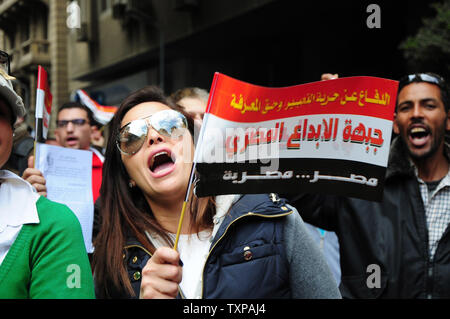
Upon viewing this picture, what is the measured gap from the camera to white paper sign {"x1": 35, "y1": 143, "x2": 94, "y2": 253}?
9.86 feet

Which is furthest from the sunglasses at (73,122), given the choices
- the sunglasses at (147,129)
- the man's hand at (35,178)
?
the sunglasses at (147,129)

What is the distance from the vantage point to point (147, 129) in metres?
2.14

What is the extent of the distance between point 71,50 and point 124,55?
15.8 feet

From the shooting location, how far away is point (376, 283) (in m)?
2.71

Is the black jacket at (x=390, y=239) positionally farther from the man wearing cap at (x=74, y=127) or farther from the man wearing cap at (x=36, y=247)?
the man wearing cap at (x=74, y=127)

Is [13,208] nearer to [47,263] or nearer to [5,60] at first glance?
[47,263]

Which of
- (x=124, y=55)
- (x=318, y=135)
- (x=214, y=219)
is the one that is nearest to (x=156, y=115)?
(x=214, y=219)

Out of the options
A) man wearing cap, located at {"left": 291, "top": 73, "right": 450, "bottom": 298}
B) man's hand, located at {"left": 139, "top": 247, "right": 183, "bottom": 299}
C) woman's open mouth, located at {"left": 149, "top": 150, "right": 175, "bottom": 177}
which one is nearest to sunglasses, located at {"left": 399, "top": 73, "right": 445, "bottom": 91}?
man wearing cap, located at {"left": 291, "top": 73, "right": 450, "bottom": 298}

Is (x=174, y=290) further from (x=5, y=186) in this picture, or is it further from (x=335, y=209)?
(x=335, y=209)

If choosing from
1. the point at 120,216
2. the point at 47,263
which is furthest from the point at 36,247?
the point at 120,216

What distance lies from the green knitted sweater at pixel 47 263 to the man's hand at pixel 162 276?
0.17 metres

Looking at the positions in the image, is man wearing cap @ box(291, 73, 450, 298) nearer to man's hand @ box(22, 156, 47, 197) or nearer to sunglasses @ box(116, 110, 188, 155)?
sunglasses @ box(116, 110, 188, 155)

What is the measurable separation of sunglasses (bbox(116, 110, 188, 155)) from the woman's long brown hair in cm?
11

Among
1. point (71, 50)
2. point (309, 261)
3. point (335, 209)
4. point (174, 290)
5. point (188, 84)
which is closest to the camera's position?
point (174, 290)
